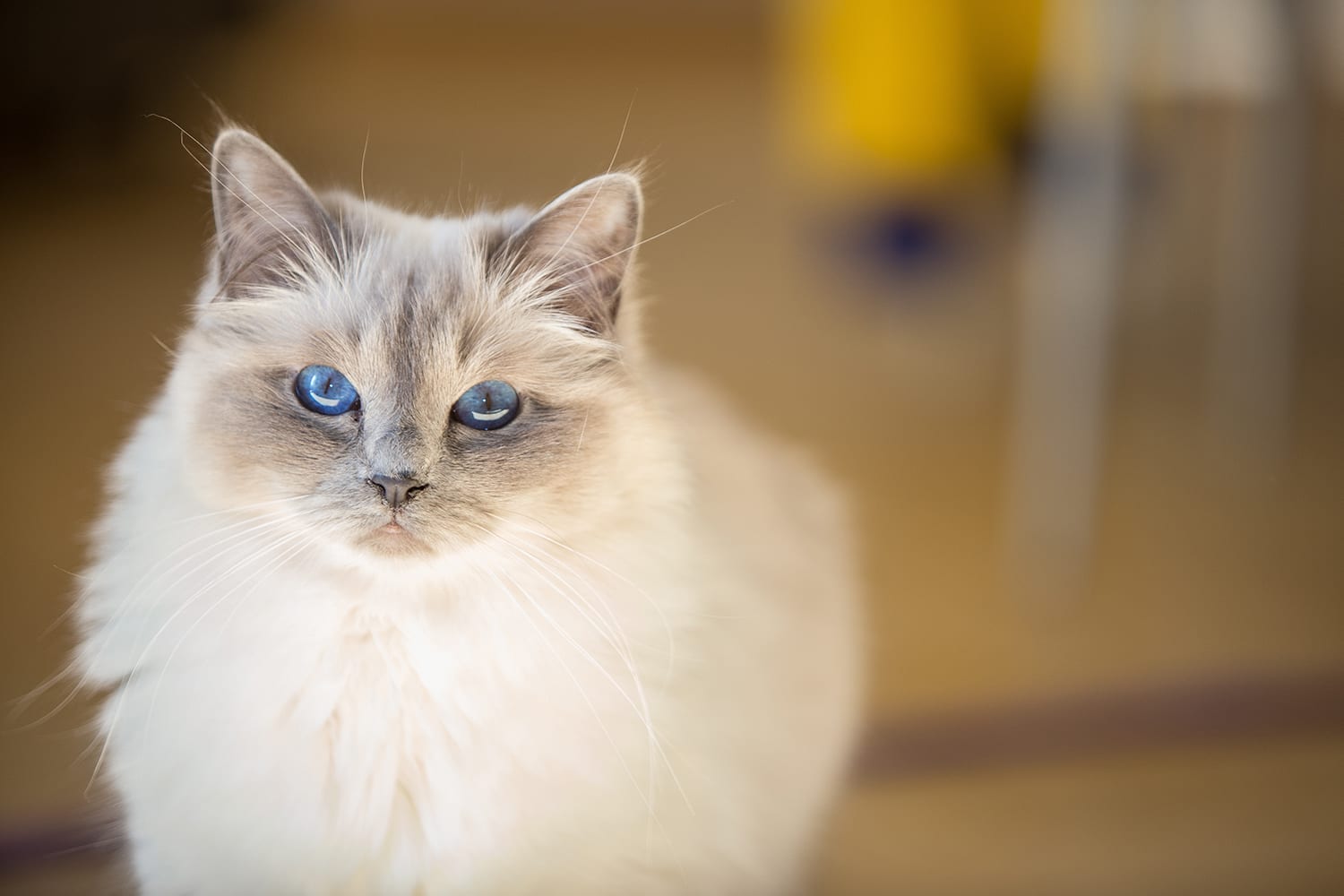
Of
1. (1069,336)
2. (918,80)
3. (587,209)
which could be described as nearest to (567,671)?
(587,209)

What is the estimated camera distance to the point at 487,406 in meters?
0.67

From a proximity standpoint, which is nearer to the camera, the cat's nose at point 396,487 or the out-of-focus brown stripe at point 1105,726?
the cat's nose at point 396,487

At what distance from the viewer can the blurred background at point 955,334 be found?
28.7 inches

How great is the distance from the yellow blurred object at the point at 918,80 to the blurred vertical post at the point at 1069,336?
0.72ft

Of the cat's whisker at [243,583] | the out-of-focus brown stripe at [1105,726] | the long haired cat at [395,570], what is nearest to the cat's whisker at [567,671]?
the long haired cat at [395,570]

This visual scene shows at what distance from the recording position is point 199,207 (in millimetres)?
612

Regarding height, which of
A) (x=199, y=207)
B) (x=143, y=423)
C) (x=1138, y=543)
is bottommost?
(x=1138, y=543)

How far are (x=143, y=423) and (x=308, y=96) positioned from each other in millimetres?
395

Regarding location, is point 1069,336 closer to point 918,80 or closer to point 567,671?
point 918,80

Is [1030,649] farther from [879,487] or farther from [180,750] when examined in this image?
[180,750]

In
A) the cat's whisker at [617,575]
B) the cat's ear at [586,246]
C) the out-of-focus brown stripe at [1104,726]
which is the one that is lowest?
the out-of-focus brown stripe at [1104,726]

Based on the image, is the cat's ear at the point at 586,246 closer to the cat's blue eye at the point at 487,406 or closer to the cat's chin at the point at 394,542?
the cat's blue eye at the point at 487,406

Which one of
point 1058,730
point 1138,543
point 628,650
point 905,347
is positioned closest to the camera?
point 628,650

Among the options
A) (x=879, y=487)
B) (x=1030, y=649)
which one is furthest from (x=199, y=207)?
(x=879, y=487)
